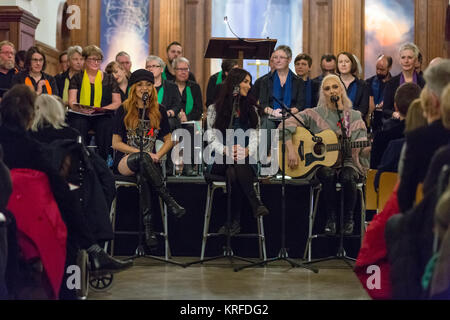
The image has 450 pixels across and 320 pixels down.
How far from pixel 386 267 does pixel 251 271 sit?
7.24 ft

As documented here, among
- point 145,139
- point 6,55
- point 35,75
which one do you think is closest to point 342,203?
point 145,139

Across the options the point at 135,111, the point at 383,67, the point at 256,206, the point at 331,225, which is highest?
the point at 383,67

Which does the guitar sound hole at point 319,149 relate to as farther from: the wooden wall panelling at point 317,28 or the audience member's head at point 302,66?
the wooden wall panelling at point 317,28

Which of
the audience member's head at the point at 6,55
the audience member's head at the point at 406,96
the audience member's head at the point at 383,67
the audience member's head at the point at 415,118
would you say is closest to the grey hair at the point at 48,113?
the audience member's head at the point at 406,96

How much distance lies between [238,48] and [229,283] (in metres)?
2.77

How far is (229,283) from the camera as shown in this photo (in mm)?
5500

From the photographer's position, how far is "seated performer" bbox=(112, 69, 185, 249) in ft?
20.9

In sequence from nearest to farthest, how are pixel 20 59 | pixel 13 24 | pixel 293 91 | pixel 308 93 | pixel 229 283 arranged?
pixel 229 283, pixel 293 91, pixel 308 93, pixel 20 59, pixel 13 24

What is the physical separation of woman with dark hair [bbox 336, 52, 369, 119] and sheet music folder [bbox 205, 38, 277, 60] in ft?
3.13

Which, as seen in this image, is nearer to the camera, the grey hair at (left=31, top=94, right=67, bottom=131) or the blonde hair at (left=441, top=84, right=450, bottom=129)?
the blonde hair at (left=441, top=84, right=450, bottom=129)

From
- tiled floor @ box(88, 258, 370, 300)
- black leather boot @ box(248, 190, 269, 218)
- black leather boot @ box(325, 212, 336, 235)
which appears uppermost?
black leather boot @ box(248, 190, 269, 218)

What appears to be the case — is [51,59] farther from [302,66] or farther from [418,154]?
[418,154]

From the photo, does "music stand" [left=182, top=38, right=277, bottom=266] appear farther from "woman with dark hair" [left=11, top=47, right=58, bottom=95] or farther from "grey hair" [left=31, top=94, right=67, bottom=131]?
"grey hair" [left=31, top=94, right=67, bottom=131]

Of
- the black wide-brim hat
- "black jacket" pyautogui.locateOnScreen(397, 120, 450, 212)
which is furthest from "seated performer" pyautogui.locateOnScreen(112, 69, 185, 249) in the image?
"black jacket" pyautogui.locateOnScreen(397, 120, 450, 212)
